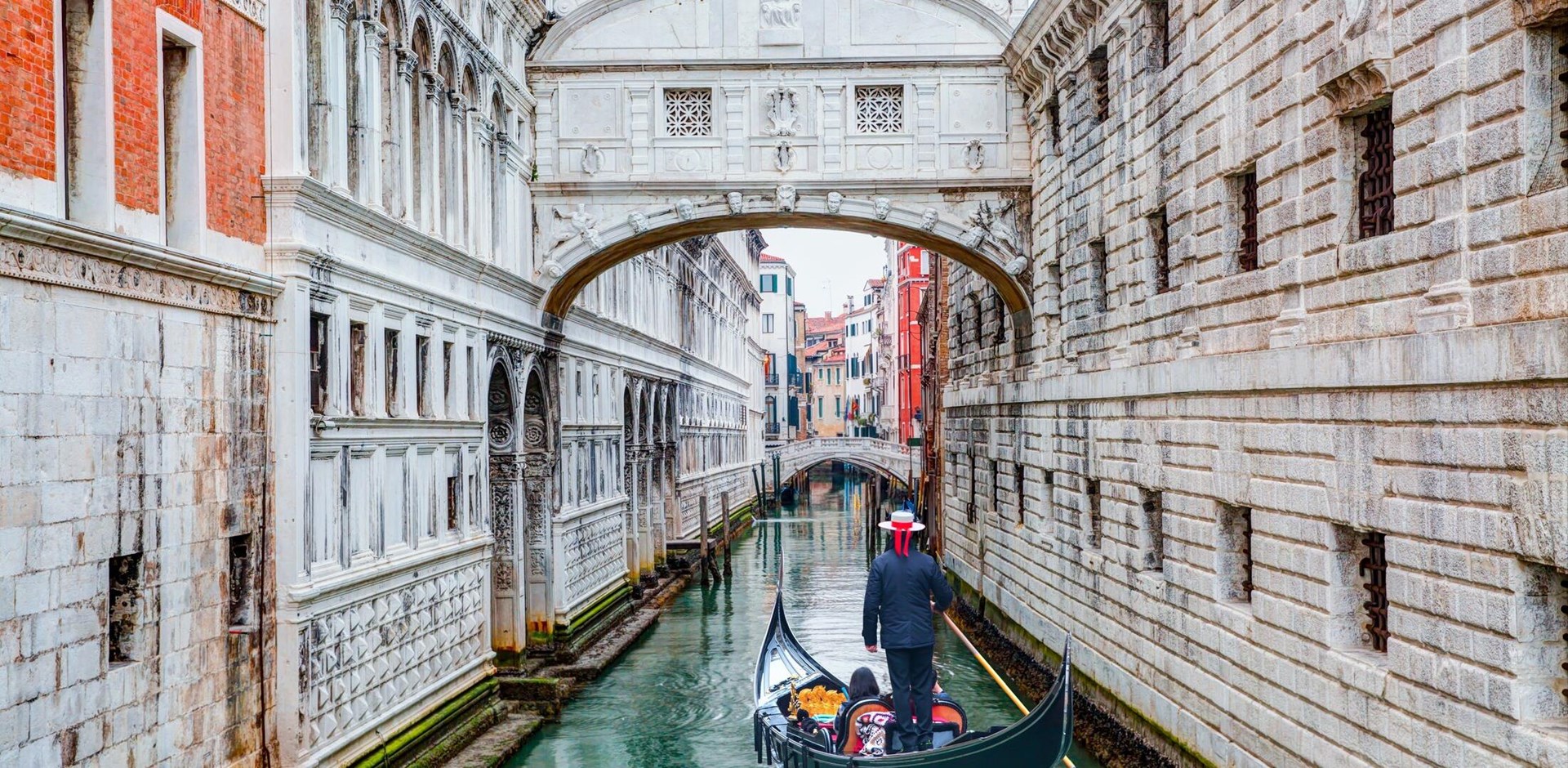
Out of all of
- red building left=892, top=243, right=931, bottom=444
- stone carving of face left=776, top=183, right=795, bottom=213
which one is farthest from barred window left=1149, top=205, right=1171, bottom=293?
red building left=892, top=243, right=931, bottom=444

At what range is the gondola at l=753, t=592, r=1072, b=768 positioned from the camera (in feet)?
26.5

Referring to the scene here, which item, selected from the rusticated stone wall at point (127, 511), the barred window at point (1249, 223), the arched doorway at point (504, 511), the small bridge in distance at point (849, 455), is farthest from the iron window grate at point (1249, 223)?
the small bridge in distance at point (849, 455)

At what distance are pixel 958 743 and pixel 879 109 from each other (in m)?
6.95

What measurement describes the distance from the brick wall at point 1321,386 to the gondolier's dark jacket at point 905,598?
1.66 metres

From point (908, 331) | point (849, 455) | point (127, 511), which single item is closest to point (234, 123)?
point (127, 511)

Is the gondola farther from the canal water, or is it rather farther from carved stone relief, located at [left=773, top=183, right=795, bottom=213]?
carved stone relief, located at [left=773, top=183, right=795, bottom=213]

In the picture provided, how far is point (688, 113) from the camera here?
1356 centimetres

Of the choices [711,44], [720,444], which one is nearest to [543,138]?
[711,44]

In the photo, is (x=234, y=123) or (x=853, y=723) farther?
(x=853, y=723)

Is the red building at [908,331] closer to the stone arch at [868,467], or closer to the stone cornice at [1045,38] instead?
the stone arch at [868,467]

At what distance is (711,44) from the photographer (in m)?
13.5

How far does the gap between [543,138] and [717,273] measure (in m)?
18.9

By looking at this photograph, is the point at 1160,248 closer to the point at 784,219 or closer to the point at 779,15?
the point at 784,219

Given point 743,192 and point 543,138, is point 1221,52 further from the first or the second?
point 543,138
